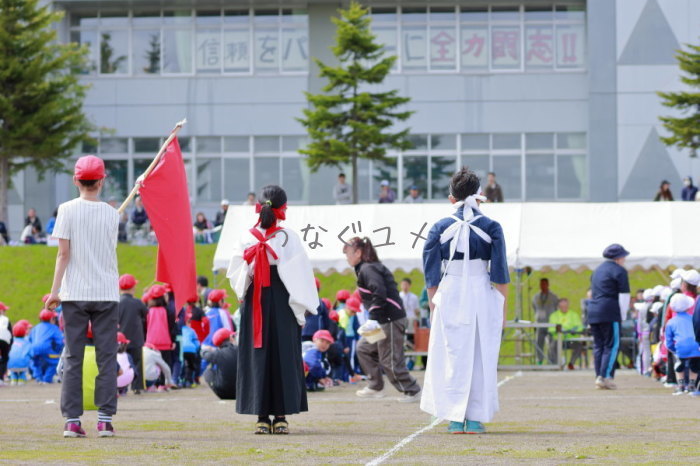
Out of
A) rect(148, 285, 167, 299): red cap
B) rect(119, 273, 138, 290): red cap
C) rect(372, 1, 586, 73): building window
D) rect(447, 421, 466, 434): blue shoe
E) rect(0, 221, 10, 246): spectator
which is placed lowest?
rect(447, 421, 466, 434): blue shoe

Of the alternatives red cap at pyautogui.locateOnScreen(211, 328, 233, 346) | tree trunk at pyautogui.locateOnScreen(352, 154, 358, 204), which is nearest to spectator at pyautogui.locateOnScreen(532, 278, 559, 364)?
red cap at pyautogui.locateOnScreen(211, 328, 233, 346)

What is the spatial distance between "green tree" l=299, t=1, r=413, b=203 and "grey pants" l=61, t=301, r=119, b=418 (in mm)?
31609

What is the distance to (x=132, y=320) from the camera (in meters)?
17.9

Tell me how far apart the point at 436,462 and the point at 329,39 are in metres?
40.1

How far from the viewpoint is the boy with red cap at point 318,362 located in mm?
18609

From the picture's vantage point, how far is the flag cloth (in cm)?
1202

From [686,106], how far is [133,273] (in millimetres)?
18249

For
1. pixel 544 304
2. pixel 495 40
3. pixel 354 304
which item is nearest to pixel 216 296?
pixel 354 304

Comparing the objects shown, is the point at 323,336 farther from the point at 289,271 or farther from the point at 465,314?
the point at 465,314

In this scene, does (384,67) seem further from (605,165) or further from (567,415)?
(567,415)

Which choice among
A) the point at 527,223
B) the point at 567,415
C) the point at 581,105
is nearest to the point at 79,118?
the point at 581,105

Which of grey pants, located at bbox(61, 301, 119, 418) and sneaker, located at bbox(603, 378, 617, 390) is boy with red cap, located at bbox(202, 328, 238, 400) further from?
sneaker, located at bbox(603, 378, 617, 390)

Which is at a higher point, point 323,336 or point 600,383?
point 323,336

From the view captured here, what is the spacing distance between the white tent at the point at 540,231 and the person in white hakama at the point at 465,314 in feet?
41.5
